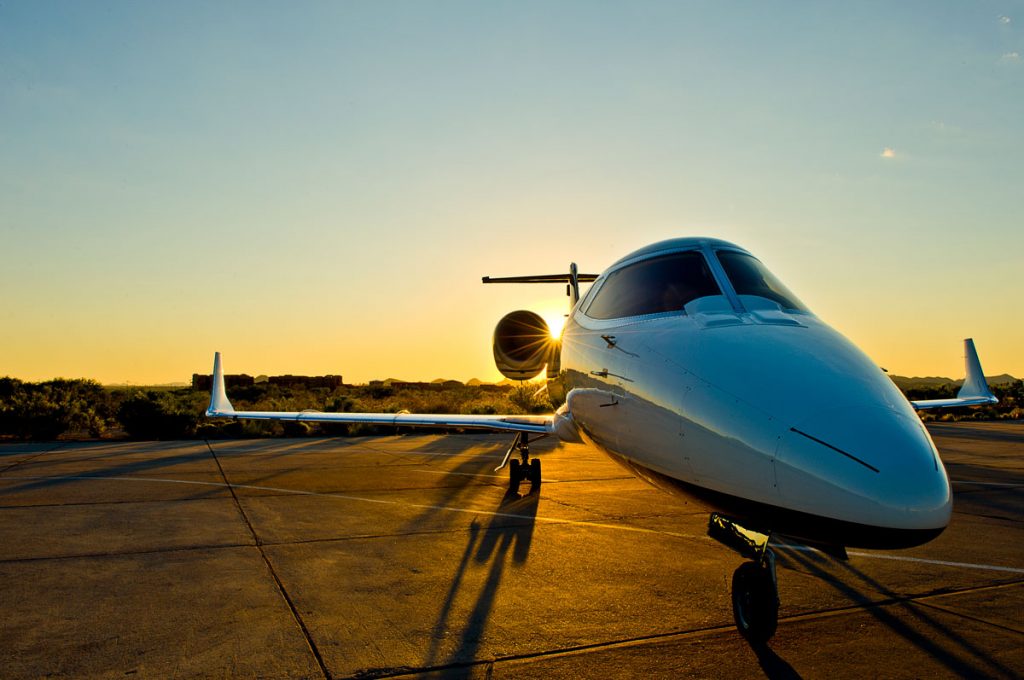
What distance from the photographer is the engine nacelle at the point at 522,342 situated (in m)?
12.2

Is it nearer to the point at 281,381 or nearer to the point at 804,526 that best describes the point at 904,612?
the point at 804,526

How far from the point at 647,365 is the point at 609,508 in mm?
4807

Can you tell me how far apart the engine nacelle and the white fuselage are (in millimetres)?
7418

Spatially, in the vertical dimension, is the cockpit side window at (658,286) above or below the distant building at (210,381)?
above

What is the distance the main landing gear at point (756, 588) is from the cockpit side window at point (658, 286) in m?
1.56

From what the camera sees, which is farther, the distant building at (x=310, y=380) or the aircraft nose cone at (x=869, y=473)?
the distant building at (x=310, y=380)

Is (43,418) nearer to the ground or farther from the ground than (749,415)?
nearer to the ground

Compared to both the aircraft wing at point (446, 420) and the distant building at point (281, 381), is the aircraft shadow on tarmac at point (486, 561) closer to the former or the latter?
the aircraft wing at point (446, 420)

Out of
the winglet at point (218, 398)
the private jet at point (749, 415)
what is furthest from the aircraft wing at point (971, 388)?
the winglet at point (218, 398)

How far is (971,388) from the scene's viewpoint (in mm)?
11266

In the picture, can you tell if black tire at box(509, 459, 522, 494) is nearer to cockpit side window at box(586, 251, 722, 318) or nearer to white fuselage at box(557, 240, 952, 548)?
cockpit side window at box(586, 251, 722, 318)

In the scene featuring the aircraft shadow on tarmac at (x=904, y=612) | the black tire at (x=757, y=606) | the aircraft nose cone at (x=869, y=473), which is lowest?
the aircraft shadow on tarmac at (x=904, y=612)

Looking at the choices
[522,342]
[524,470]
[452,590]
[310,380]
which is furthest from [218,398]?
[310,380]

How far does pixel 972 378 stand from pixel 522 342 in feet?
25.9
